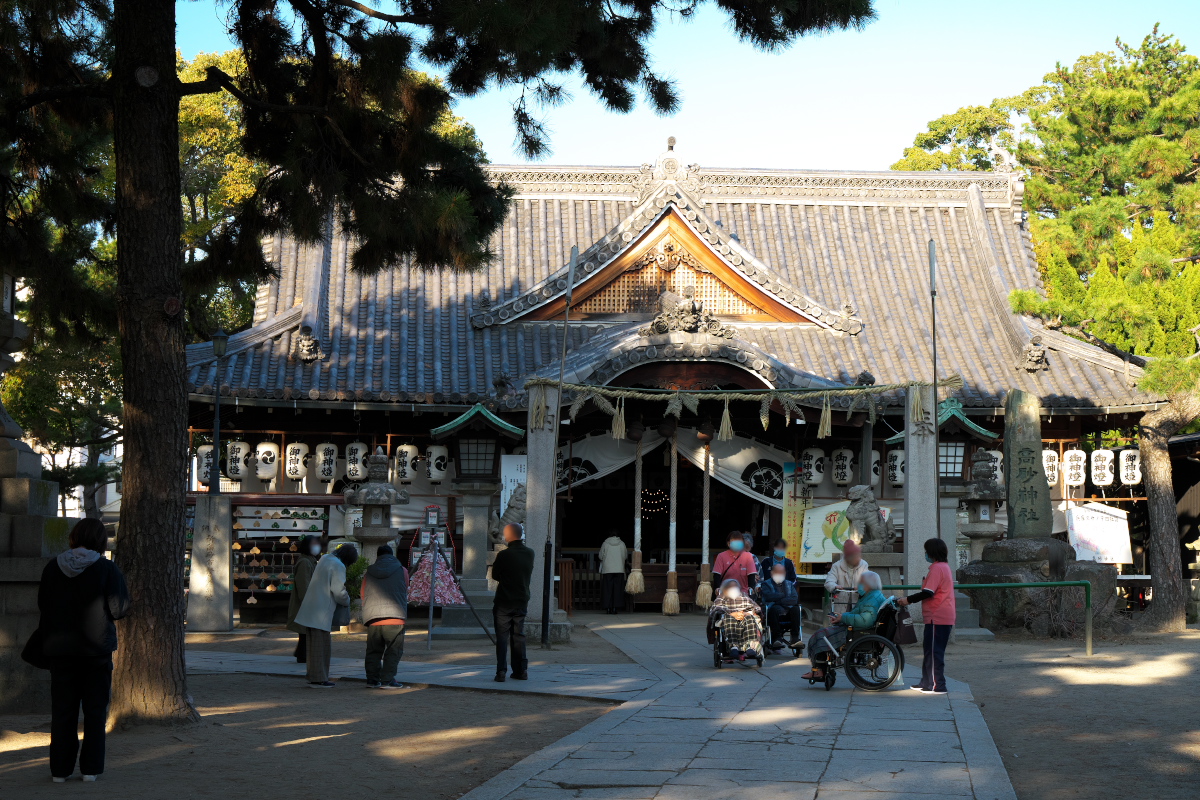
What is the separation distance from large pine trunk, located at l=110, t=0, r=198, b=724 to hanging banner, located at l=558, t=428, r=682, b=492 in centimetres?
1251

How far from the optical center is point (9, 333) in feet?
32.3

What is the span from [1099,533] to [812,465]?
5.38 metres

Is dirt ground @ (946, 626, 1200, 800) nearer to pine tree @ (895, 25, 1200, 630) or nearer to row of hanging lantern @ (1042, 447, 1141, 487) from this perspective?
pine tree @ (895, 25, 1200, 630)

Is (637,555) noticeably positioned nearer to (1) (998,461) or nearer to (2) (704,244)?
(2) (704,244)

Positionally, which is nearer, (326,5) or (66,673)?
(66,673)

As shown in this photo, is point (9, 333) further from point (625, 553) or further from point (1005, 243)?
point (1005, 243)

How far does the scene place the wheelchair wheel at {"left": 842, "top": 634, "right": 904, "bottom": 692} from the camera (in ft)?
34.6

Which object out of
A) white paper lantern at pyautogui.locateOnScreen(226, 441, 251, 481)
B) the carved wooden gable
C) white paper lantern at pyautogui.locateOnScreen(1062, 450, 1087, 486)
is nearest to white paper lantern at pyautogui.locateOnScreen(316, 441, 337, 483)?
white paper lantern at pyautogui.locateOnScreen(226, 441, 251, 481)

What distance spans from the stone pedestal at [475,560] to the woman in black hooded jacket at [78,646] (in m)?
7.98

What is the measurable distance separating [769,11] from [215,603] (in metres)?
11.3

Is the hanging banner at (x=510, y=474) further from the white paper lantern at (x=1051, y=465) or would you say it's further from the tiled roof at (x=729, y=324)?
the white paper lantern at (x=1051, y=465)

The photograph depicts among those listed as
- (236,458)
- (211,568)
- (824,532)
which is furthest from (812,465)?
(211,568)

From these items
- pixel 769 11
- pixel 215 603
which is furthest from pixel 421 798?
pixel 215 603

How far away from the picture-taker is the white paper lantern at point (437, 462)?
848 inches
